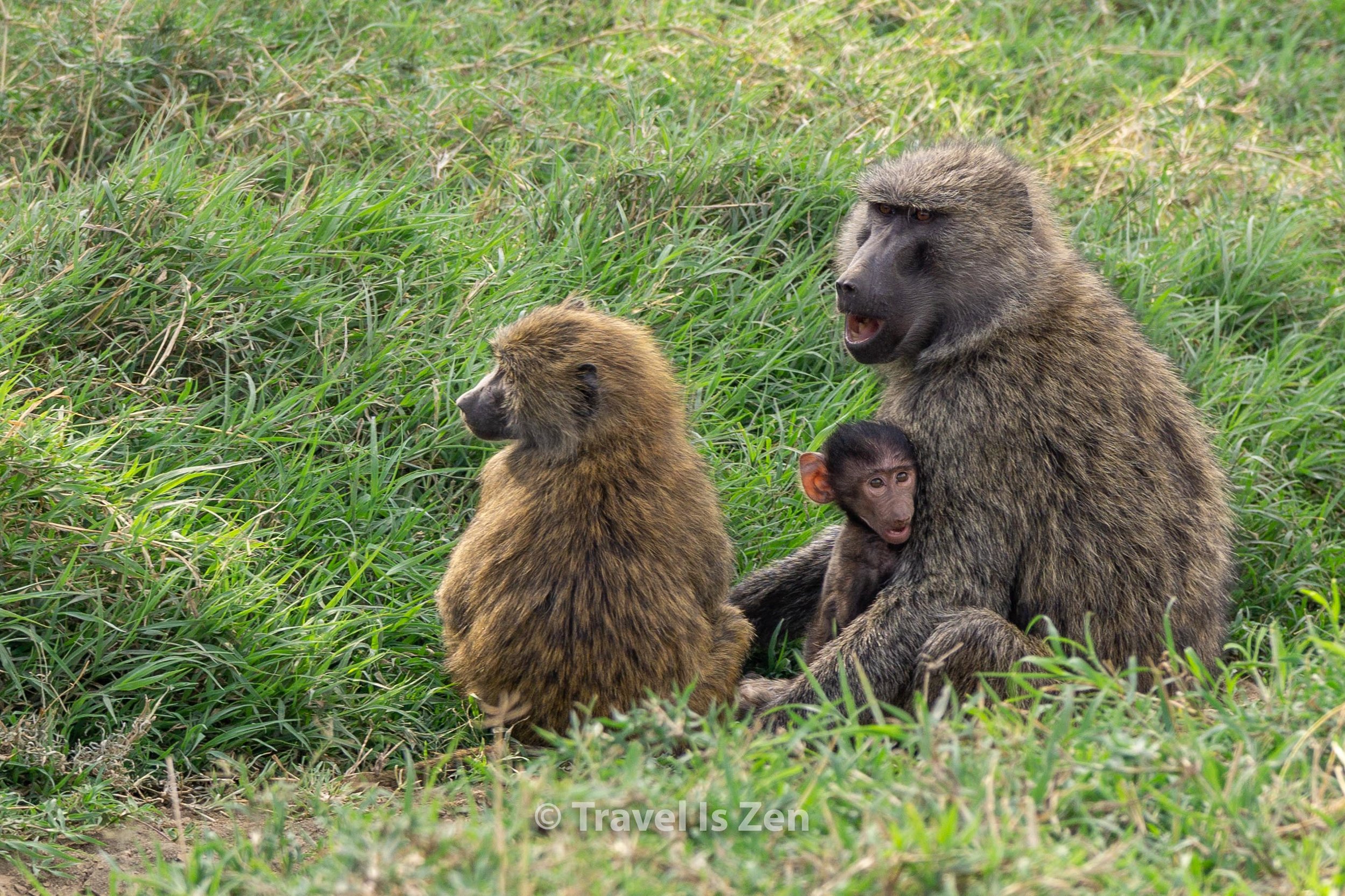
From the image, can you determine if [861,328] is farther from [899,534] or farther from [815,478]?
[899,534]

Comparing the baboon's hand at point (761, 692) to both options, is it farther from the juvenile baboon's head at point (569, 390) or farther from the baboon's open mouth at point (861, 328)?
the baboon's open mouth at point (861, 328)

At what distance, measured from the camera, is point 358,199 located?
4.53 meters

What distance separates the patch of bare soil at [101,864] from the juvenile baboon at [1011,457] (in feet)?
4.49

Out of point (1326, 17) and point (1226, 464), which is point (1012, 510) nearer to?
point (1226, 464)

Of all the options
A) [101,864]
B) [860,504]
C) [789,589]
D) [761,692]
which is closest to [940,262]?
[860,504]

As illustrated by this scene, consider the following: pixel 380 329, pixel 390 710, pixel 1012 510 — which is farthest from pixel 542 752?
pixel 380 329

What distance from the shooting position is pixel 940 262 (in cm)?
352

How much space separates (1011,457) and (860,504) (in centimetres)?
35

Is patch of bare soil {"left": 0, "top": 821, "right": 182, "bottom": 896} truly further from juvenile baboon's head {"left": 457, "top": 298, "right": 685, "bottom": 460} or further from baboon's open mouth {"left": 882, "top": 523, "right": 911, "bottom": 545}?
baboon's open mouth {"left": 882, "top": 523, "right": 911, "bottom": 545}

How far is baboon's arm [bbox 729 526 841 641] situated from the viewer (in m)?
3.98

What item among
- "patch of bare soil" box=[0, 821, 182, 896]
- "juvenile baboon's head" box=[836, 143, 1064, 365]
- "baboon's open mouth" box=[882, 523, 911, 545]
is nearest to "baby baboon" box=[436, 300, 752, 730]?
"baboon's open mouth" box=[882, 523, 911, 545]

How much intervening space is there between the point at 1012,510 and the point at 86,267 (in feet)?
8.28

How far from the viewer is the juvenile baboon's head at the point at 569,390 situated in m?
3.34

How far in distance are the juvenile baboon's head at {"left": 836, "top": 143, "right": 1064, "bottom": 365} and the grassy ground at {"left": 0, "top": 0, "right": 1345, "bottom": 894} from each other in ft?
2.59
